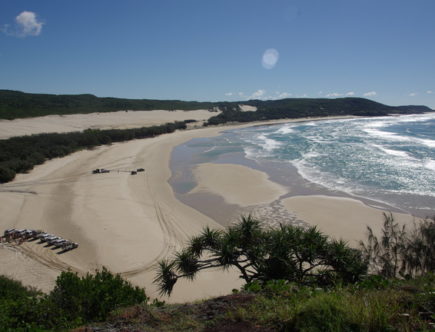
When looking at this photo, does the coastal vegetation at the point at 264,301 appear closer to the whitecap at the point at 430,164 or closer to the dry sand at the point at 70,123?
the whitecap at the point at 430,164

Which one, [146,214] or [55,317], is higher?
[55,317]

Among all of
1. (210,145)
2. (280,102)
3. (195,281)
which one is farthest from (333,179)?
(280,102)

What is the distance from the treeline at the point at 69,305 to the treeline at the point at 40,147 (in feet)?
90.1

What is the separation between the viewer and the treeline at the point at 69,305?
293 inches

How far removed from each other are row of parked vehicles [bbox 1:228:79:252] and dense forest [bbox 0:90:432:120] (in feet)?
204

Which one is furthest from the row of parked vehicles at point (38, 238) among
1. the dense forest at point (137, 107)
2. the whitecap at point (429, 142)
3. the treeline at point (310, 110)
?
the treeline at point (310, 110)

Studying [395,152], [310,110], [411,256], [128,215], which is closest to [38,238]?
[128,215]

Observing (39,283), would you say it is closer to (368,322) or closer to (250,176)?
(368,322)

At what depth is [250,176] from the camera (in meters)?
32.3

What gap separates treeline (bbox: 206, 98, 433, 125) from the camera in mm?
119875

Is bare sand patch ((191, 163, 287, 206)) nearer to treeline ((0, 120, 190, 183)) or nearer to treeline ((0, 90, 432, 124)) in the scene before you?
treeline ((0, 120, 190, 183))

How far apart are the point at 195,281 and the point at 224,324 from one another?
27.4ft

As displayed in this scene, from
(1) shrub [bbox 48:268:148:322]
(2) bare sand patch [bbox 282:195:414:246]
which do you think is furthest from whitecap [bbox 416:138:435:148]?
(1) shrub [bbox 48:268:148:322]

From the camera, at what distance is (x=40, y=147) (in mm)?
43500
